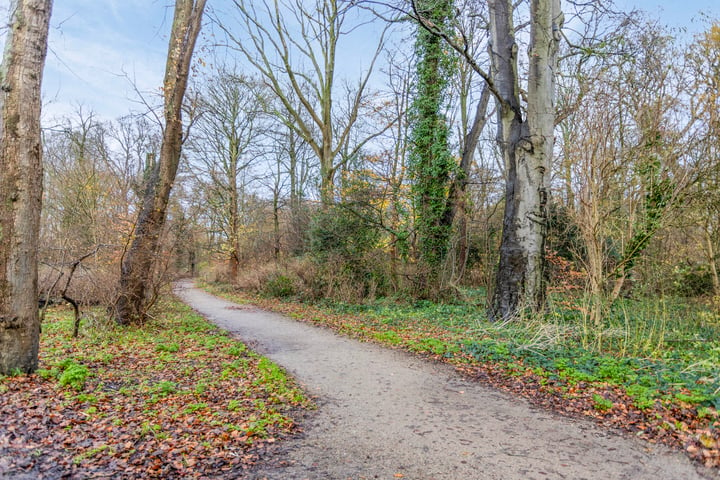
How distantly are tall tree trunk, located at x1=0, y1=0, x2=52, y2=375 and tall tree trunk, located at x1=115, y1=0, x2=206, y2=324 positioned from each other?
340 cm

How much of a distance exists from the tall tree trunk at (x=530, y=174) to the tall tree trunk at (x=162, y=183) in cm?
712

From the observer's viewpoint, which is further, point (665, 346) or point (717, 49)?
point (717, 49)

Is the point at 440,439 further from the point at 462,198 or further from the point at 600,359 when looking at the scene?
the point at 462,198

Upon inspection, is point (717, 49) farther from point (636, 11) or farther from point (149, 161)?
point (149, 161)

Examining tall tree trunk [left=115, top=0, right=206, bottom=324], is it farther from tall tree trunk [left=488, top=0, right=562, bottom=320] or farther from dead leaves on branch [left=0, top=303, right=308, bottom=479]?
tall tree trunk [left=488, top=0, right=562, bottom=320]

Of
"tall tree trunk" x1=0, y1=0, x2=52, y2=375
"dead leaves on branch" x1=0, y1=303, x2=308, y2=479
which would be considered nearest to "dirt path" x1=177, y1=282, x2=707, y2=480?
"dead leaves on branch" x1=0, y1=303, x2=308, y2=479

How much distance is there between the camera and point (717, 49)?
9000mm

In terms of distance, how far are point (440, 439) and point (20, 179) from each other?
581 cm

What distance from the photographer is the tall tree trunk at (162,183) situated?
8.58 meters

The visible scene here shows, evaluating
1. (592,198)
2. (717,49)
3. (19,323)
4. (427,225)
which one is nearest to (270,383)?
(19,323)

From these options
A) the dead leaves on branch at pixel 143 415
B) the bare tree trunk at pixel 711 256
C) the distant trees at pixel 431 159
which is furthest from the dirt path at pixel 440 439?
the bare tree trunk at pixel 711 256

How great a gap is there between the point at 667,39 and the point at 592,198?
7085 mm

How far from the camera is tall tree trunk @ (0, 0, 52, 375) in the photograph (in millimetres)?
4914

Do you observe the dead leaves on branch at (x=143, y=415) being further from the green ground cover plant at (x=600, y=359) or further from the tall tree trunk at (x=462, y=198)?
the tall tree trunk at (x=462, y=198)
